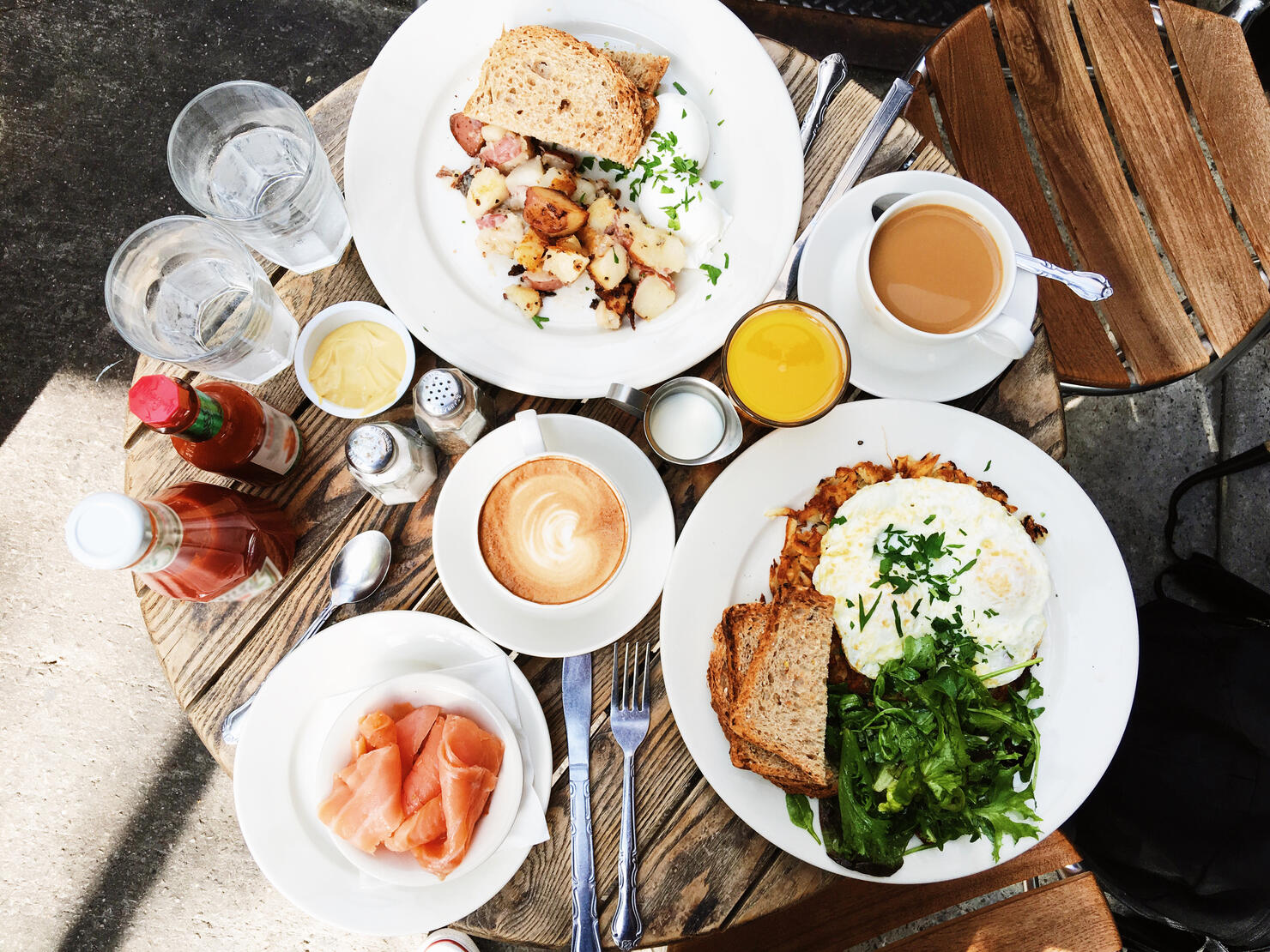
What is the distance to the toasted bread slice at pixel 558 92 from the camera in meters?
1.66

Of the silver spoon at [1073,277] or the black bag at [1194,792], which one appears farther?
the black bag at [1194,792]

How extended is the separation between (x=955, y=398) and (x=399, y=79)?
4.75 ft

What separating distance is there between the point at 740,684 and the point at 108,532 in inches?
48.5

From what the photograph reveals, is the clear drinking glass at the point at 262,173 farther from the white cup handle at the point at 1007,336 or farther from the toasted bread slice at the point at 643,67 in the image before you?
the white cup handle at the point at 1007,336

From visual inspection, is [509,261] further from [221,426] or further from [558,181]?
[221,426]

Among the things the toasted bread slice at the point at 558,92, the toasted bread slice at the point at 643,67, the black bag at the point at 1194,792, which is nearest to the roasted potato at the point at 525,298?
the toasted bread slice at the point at 558,92

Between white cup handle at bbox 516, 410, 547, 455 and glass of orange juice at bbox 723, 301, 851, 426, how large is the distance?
42cm

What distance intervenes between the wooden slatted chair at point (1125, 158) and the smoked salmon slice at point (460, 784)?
5.79 ft

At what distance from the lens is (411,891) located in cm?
157

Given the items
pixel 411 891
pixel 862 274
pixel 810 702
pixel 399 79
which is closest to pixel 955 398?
pixel 862 274

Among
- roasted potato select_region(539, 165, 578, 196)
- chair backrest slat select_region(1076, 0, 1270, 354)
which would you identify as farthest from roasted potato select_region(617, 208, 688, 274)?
chair backrest slat select_region(1076, 0, 1270, 354)

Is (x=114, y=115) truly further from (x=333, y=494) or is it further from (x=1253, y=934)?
(x=1253, y=934)

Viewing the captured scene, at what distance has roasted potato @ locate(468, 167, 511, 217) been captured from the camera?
1.69 meters

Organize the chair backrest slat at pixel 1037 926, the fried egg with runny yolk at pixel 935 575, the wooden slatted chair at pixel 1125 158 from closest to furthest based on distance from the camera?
the fried egg with runny yolk at pixel 935 575, the chair backrest slat at pixel 1037 926, the wooden slatted chair at pixel 1125 158
